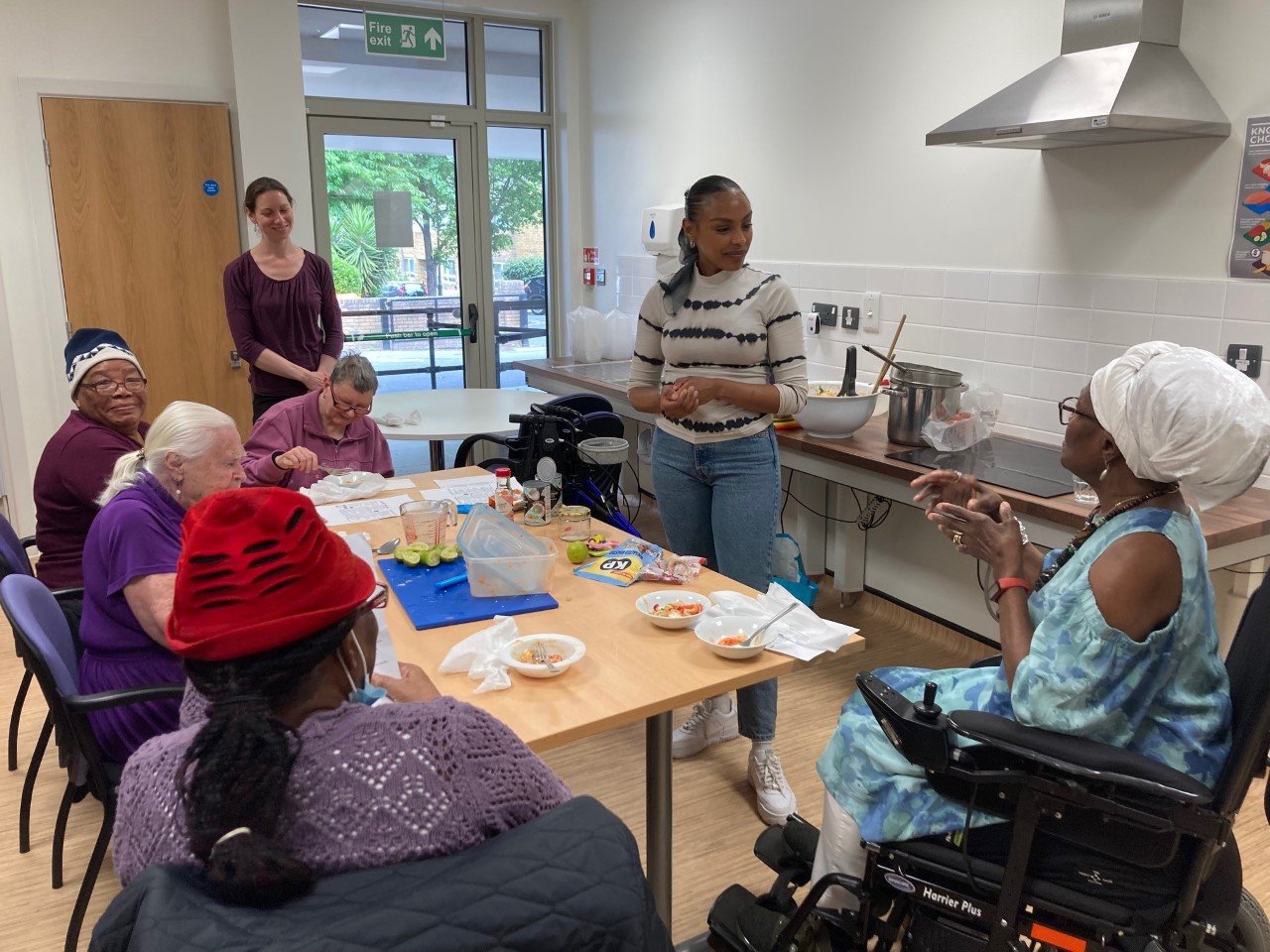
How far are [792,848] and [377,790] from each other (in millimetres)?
1458

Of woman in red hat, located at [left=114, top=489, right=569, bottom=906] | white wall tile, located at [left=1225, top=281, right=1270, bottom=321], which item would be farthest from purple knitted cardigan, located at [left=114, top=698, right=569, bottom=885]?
white wall tile, located at [left=1225, top=281, right=1270, bottom=321]

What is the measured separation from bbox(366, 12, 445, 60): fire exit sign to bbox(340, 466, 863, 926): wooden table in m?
4.53

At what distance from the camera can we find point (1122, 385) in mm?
1471

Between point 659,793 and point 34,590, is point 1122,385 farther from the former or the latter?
point 34,590

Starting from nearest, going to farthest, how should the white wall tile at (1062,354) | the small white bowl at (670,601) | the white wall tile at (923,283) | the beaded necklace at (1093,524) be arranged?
the beaded necklace at (1093,524) → the small white bowl at (670,601) → the white wall tile at (1062,354) → the white wall tile at (923,283)

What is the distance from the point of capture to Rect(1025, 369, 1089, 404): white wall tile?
326 centimetres

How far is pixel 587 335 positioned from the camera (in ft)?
17.7

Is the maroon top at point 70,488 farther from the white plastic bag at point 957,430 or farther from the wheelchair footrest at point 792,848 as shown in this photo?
the white plastic bag at point 957,430

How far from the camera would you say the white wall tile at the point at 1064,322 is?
3.20 meters

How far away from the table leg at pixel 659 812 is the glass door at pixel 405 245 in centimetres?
454

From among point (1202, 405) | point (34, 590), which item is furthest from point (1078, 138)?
point (34, 590)

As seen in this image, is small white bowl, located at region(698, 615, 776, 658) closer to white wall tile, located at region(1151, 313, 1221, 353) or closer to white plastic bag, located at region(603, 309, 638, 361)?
white wall tile, located at region(1151, 313, 1221, 353)

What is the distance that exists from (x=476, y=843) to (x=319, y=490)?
7.09ft

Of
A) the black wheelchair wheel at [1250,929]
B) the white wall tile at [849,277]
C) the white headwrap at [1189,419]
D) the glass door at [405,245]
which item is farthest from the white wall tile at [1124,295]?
the glass door at [405,245]
